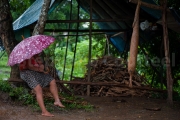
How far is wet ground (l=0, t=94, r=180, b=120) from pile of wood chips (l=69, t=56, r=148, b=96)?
129 centimetres

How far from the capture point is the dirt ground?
17.8ft

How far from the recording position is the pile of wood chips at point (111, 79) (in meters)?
8.66

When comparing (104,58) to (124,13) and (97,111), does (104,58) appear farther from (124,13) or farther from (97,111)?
(97,111)

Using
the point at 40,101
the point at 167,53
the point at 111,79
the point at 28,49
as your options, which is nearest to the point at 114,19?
the point at 111,79

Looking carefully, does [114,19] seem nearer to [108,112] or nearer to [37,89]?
[108,112]

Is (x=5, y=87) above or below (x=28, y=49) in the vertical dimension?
below

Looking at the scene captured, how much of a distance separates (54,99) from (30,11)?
12.0 feet

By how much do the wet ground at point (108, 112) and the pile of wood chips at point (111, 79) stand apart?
1290mm

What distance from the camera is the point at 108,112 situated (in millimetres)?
6195

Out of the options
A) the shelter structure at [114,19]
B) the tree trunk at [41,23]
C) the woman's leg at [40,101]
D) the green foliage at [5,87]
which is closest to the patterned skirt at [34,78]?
the woman's leg at [40,101]

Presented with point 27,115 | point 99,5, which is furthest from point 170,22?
point 27,115

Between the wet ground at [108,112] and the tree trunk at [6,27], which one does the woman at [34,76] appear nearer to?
the wet ground at [108,112]

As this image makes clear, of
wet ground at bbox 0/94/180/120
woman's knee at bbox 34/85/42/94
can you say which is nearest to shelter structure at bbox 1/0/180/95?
wet ground at bbox 0/94/180/120

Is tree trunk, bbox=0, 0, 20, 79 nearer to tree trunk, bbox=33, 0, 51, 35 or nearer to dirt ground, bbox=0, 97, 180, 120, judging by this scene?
tree trunk, bbox=33, 0, 51, 35
